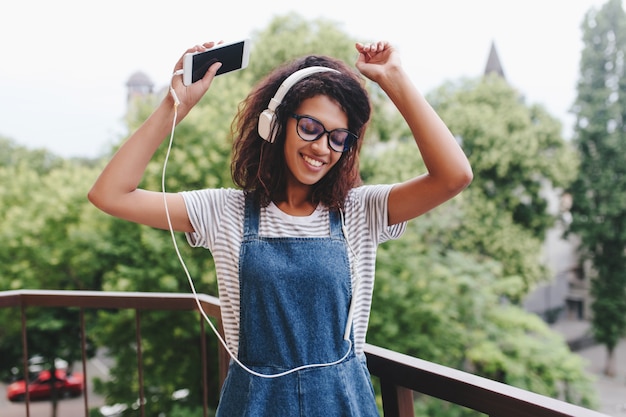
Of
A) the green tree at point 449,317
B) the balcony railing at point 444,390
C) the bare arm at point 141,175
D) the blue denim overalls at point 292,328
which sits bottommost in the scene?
the green tree at point 449,317

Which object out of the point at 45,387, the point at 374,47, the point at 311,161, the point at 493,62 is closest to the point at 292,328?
the point at 311,161

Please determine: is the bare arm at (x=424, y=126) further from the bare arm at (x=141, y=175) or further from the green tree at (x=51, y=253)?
the green tree at (x=51, y=253)

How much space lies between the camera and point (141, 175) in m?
0.97

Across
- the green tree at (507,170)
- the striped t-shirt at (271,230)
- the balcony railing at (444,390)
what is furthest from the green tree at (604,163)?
the striped t-shirt at (271,230)

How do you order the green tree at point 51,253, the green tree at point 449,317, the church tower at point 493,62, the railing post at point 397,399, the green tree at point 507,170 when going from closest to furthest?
the railing post at point 397,399, the green tree at point 449,317, the green tree at point 51,253, the green tree at point 507,170, the church tower at point 493,62

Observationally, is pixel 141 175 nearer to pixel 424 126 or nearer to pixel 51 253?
pixel 424 126

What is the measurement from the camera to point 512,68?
16359mm

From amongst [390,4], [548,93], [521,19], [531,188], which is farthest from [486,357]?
[521,19]

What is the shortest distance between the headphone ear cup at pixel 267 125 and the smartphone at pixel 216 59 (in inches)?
4.7

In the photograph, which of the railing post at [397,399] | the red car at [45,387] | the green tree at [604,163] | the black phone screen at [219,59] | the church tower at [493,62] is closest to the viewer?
the black phone screen at [219,59]

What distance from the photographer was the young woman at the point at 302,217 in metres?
0.92

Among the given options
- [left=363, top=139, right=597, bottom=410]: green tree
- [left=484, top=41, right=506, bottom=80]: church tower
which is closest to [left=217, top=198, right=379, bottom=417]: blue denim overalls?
[left=363, top=139, right=597, bottom=410]: green tree

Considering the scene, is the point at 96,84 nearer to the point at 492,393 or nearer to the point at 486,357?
the point at 486,357

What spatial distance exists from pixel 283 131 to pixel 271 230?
0.59 ft
